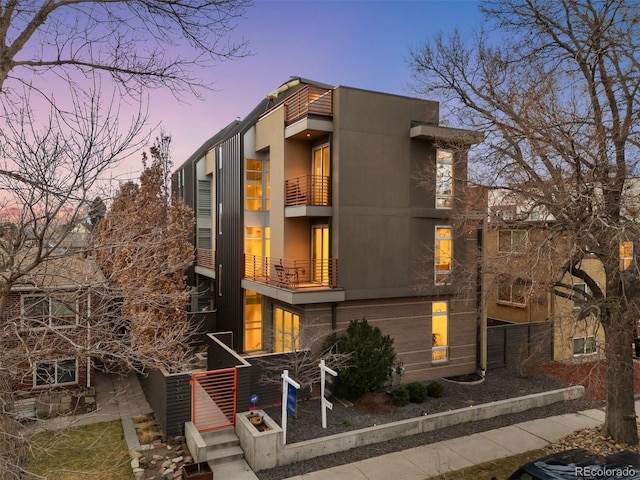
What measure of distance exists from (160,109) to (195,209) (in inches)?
791

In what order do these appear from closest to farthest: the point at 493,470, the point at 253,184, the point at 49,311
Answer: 1. the point at 49,311
2. the point at 493,470
3. the point at 253,184

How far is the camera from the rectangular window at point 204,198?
25.9m

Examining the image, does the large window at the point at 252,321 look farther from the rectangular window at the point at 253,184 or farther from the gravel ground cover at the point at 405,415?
the gravel ground cover at the point at 405,415

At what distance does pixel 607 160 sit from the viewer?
367 inches

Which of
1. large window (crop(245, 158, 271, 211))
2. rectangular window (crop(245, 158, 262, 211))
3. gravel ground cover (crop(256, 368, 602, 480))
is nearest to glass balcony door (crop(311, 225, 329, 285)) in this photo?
large window (crop(245, 158, 271, 211))

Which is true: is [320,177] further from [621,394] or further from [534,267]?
[621,394]

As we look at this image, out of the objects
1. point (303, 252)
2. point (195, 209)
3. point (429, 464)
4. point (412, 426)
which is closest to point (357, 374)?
point (412, 426)

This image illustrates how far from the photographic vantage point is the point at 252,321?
18844 mm

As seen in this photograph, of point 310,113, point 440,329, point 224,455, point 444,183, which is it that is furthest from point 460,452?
point 310,113

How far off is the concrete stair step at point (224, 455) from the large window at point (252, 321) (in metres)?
8.14

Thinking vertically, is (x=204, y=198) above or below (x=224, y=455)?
above

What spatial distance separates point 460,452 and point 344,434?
2865mm

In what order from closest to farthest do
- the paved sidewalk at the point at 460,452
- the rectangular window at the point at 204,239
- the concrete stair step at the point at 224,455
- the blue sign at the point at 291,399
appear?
the paved sidewalk at the point at 460,452 → the concrete stair step at the point at 224,455 → the blue sign at the point at 291,399 → the rectangular window at the point at 204,239

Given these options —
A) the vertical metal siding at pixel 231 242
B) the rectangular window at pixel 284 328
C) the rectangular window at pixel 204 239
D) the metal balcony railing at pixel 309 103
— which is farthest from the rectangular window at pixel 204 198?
the metal balcony railing at pixel 309 103
